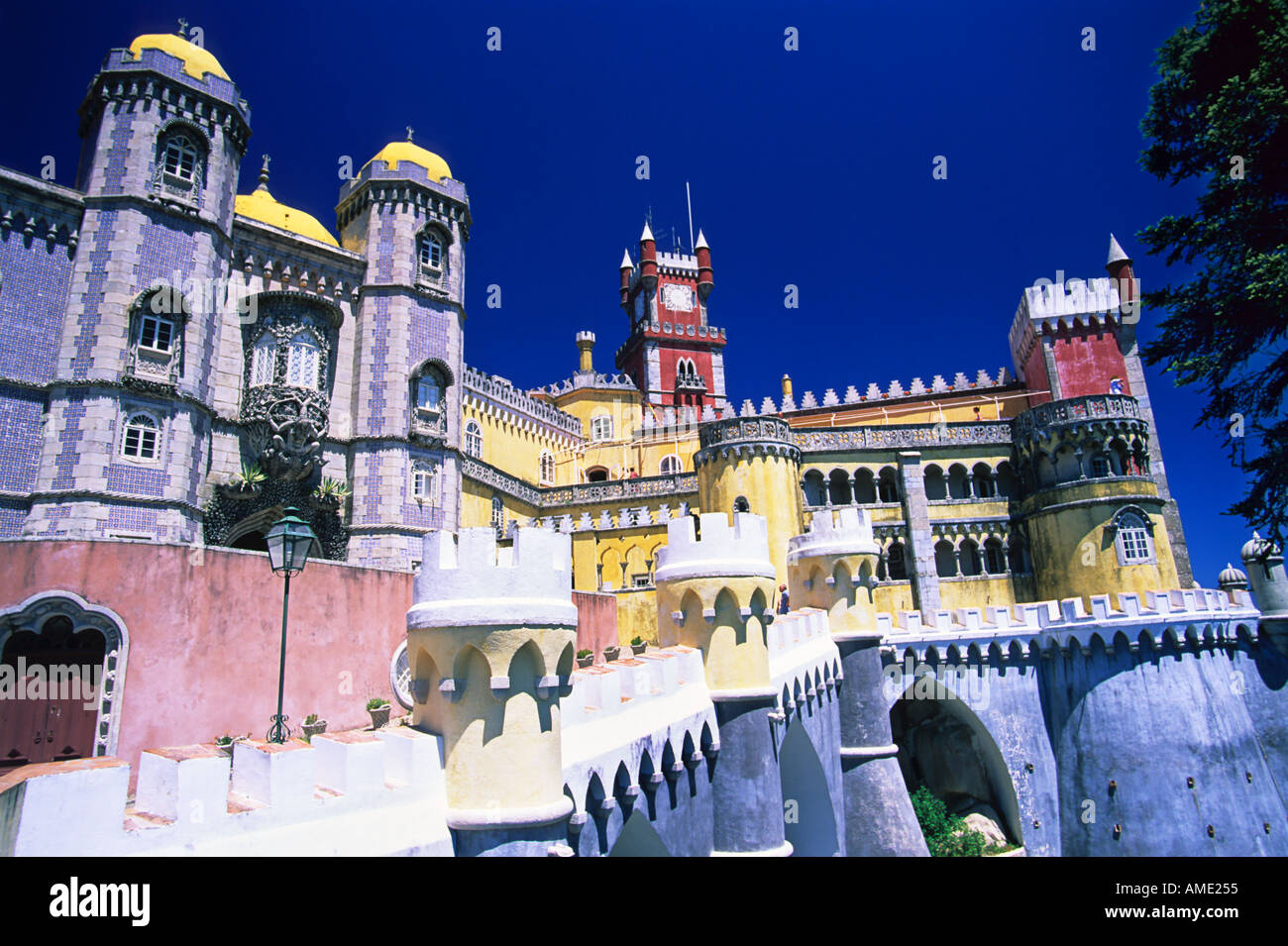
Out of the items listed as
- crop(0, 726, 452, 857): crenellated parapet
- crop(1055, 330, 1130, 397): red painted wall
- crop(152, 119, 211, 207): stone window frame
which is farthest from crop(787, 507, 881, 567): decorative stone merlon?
crop(152, 119, 211, 207): stone window frame

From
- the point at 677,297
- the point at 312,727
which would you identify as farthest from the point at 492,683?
the point at 677,297

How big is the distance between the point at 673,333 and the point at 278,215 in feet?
127

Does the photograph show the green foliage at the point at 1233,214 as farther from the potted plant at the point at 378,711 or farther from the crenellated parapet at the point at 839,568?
the potted plant at the point at 378,711

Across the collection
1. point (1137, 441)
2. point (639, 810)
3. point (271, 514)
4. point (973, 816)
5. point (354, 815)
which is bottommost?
point (973, 816)

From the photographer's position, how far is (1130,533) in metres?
33.3

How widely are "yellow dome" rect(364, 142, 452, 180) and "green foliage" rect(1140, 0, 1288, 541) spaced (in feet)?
81.4

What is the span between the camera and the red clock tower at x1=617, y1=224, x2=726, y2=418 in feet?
206

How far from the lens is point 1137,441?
3434 centimetres

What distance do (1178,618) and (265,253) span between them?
36.2m

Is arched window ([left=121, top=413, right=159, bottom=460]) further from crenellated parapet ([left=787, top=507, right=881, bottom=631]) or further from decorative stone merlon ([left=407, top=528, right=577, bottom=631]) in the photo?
crenellated parapet ([left=787, top=507, right=881, bottom=631])

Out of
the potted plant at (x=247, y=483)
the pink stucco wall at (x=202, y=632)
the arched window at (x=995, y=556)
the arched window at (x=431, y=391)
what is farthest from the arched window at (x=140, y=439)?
the arched window at (x=995, y=556)

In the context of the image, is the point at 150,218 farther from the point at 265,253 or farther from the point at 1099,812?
the point at 1099,812

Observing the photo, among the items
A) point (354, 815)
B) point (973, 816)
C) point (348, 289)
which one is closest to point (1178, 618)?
point (973, 816)

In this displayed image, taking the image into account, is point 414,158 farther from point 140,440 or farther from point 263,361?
point 140,440
